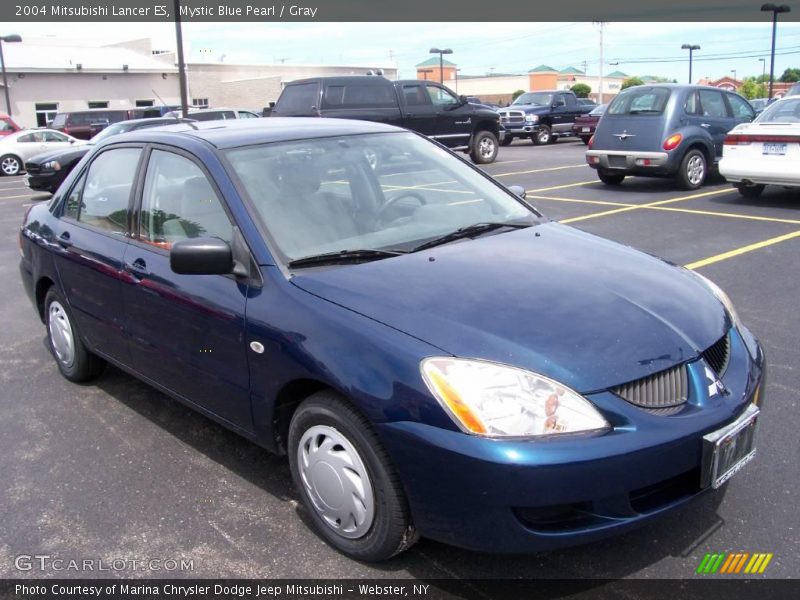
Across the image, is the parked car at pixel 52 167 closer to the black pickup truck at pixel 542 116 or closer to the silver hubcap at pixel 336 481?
the silver hubcap at pixel 336 481

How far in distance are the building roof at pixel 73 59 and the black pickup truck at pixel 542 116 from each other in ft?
88.4

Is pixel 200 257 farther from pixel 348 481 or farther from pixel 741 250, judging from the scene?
pixel 741 250

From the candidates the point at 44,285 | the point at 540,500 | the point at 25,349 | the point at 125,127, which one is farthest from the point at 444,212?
the point at 125,127

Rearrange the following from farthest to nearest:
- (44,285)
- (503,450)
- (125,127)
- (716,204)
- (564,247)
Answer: (125,127), (716,204), (44,285), (564,247), (503,450)

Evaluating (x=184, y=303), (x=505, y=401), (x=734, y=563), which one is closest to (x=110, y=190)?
(x=184, y=303)

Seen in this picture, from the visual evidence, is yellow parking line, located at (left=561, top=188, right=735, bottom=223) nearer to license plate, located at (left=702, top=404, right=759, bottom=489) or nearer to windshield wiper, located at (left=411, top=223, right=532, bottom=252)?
windshield wiper, located at (left=411, top=223, right=532, bottom=252)

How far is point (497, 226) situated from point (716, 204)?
808 centimetres

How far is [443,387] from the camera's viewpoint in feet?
7.97

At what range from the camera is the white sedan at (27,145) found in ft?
68.8

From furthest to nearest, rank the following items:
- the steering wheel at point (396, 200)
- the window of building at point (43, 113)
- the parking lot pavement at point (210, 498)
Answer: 1. the window of building at point (43, 113)
2. the steering wheel at point (396, 200)
3. the parking lot pavement at point (210, 498)

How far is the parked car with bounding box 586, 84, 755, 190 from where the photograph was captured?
463 inches

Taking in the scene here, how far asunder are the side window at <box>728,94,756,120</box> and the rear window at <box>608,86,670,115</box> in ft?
5.35

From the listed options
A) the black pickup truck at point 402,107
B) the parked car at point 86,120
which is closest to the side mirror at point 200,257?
the black pickup truck at point 402,107

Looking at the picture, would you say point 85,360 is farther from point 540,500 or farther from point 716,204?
point 716,204
